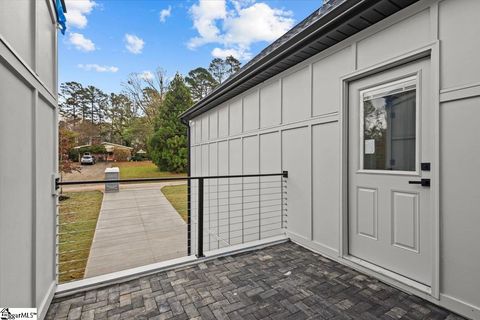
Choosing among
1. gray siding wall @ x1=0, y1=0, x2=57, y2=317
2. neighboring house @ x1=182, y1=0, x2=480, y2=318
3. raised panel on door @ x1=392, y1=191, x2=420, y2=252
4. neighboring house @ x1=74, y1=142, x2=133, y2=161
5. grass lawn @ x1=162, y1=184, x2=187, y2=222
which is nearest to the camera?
gray siding wall @ x1=0, y1=0, x2=57, y2=317

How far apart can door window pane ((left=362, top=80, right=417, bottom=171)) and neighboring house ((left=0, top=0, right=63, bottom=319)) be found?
2841 mm

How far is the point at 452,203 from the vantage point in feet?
5.97

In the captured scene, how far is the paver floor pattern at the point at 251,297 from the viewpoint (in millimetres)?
1812

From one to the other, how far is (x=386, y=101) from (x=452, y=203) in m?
1.09

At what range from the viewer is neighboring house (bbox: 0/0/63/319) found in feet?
3.73

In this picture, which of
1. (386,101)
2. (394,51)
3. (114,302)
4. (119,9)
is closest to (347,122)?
(386,101)

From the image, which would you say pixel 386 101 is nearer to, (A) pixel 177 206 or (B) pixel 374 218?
(B) pixel 374 218

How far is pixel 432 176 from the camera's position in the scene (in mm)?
1929

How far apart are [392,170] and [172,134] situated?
57.0ft

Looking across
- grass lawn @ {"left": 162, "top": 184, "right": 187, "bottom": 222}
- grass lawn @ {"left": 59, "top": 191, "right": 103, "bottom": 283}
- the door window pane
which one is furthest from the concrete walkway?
the door window pane

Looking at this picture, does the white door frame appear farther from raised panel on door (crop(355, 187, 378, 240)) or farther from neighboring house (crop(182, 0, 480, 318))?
raised panel on door (crop(355, 187, 378, 240))

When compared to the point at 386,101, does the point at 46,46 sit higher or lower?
higher

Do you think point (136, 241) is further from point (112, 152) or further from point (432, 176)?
point (112, 152)

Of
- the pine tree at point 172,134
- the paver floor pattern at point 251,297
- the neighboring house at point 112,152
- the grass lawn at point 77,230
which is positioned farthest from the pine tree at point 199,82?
the paver floor pattern at point 251,297
